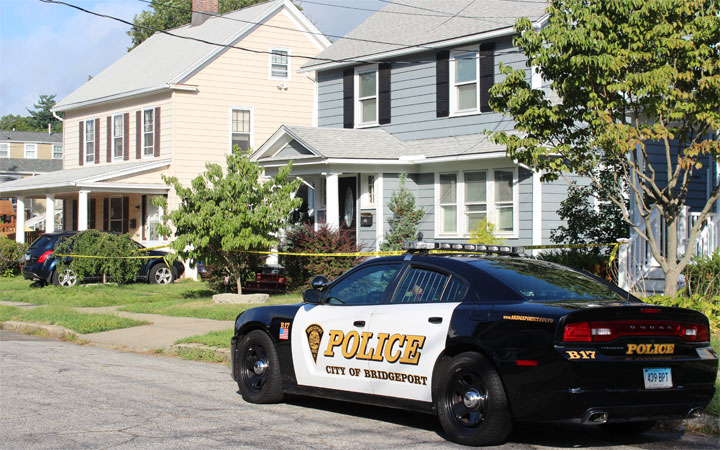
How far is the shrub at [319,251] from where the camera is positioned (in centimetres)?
1972

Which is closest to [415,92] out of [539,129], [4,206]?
[539,129]

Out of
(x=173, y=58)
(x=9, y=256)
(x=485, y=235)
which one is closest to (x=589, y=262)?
(x=485, y=235)

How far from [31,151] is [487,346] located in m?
66.6

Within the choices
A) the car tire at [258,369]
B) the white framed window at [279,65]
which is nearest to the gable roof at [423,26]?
the white framed window at [279,65]

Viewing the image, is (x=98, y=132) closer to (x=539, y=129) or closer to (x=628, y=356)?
(x=539, y=129)

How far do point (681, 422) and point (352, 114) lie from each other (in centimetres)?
1751

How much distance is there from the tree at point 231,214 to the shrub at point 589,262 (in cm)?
569

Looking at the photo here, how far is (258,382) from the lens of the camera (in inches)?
339

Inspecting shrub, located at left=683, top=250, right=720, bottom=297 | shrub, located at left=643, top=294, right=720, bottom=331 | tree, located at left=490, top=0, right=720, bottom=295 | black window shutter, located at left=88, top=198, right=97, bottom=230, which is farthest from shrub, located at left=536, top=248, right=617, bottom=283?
black window shutter, located at left=88, top=198, right=97, bottom=230

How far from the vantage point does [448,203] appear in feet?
69.9

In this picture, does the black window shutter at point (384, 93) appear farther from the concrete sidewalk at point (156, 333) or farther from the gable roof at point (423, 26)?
the concrete sidewalk at point (156, 333)

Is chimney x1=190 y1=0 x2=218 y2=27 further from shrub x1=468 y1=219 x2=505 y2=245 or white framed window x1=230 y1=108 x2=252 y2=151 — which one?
shrub x1=468 y1=219 x2=505 y2=245

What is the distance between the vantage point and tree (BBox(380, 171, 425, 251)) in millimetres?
21312

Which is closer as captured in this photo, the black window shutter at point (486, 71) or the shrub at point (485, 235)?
the shrub at point (485, 235)
